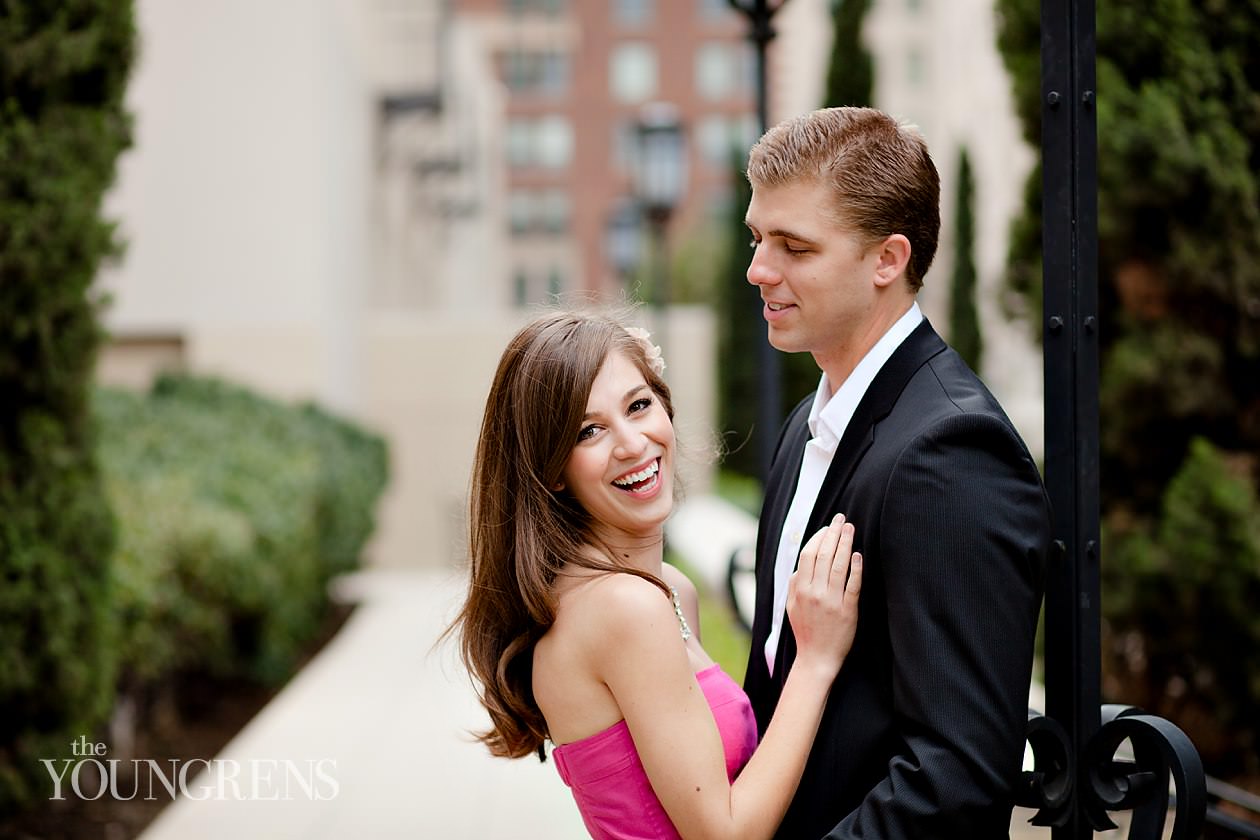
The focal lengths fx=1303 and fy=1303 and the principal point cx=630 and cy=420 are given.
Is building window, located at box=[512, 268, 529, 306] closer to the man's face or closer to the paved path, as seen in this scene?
the paved path

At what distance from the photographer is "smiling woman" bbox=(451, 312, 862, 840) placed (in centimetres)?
211

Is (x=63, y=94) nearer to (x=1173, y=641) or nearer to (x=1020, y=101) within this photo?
(x=1020, y=101)

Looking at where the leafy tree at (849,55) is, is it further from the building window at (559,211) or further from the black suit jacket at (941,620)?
the building window at (559,211)

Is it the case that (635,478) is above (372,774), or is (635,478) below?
above

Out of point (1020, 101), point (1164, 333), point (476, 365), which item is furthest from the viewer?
point (476, 365)

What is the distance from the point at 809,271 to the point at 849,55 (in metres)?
11.5

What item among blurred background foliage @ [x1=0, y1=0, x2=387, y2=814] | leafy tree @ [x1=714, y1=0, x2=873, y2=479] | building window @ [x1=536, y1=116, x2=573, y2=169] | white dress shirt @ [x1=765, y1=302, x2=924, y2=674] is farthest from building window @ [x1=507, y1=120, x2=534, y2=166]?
white dress shirt @ [x1=765, y1=302, x2=924, y2=674]

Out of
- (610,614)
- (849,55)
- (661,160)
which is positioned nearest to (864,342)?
(610,614)

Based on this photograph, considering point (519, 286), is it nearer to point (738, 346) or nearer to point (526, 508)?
point (738, 346)

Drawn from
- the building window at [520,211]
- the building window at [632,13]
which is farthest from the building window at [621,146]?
the building window at [632,13]

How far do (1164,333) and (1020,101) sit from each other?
4.69 ft

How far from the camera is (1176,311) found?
18.6ft

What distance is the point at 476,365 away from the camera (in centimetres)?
2005

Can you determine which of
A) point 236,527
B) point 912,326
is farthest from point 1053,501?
point 236,527
